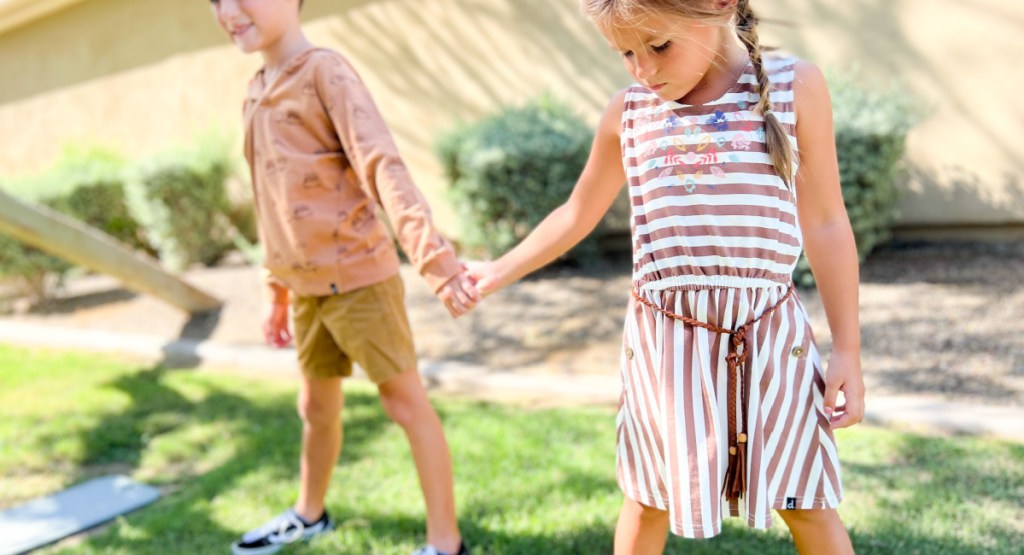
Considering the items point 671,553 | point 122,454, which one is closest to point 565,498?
point 671,553

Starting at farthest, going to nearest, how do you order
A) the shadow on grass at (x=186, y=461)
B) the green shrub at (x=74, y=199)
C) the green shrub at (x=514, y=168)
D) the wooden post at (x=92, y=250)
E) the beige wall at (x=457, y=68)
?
the green shrub at (x=74, y=199) < the green shrub at (x=514, y=168) < the beige wall at (x=457, y=68) < the wooden post at (x=92, y=250) < the shadow on grass at (x=186, y=461)

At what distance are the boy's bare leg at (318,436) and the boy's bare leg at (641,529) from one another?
126cm

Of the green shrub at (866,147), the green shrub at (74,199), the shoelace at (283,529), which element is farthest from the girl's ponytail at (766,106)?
the green shrub at (74,199)

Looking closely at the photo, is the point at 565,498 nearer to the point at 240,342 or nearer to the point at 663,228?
the point at 663,228

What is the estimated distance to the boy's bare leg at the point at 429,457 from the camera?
2879 millimetres

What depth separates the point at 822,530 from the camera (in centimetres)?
195

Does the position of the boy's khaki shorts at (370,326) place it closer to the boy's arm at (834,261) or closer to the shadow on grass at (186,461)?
the shadow on grass at (186,461)

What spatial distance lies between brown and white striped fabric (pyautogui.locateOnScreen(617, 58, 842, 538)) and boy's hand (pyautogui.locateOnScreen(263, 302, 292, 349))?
166 cm

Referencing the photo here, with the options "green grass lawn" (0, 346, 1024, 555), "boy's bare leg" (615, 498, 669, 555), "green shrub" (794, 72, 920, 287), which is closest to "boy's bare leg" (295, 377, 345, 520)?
"green grass lawn" (0, 346, 1024, 555)

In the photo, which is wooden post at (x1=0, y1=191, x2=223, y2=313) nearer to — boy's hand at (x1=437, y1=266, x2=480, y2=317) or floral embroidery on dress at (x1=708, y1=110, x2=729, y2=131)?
boy's hand at (x1=437, y1=266, x2=480, y2=317)

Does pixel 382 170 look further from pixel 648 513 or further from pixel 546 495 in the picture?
pixel 546 495

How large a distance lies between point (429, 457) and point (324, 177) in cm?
93

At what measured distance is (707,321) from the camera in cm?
196

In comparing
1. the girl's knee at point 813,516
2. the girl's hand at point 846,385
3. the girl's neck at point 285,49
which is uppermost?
the girl's neck at point 285,49
